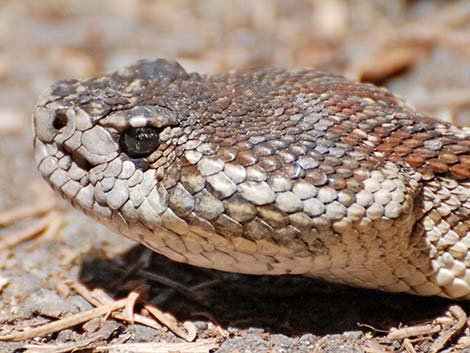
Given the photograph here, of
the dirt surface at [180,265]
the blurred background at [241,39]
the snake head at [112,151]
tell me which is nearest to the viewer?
the snake head at [112,151]

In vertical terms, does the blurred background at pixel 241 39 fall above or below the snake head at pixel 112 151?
above

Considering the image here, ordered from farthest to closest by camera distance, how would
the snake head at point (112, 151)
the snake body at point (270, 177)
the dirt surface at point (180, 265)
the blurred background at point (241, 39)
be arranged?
the blurred background at point (241, 39) → the dirt surface at point (180, 265) → the snake head at point (112, 151) → the snake body at point (270, 177)

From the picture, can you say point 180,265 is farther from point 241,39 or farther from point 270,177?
point 241,39

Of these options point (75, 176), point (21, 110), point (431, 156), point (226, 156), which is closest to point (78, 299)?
point (75, 176)

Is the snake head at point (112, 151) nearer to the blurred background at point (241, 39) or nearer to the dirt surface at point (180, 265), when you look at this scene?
the dirt surface at point (180, 265)

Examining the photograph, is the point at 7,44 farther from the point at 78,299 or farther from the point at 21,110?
the point at 78,299

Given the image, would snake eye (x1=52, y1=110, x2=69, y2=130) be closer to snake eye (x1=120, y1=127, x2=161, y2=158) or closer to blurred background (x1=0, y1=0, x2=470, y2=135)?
snake eye (x1=120, y1=127, x2=161, y2=158)

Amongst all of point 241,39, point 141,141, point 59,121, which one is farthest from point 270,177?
point 241,39

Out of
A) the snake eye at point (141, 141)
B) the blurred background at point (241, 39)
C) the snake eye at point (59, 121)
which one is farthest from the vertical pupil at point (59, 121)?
the blurred background at point (241, 39)
